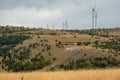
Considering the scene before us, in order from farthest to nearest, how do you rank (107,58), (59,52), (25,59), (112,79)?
(59,52) < (25,59) < (107,58) < (112,79)

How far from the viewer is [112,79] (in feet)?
59.8

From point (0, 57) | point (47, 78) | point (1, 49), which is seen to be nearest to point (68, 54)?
point (0, 57)

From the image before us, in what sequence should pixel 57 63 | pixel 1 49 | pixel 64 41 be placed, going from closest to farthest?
pixel 57 63 → pixel 1 49 → pixel 64 41

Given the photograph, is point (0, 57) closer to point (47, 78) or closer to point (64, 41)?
point (64, 41)

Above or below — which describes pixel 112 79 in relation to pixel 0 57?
above

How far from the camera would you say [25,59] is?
401ft

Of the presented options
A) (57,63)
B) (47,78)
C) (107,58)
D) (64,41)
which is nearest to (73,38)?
(64,41)

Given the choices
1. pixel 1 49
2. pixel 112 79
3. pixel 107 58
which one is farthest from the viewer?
pixel 1 49

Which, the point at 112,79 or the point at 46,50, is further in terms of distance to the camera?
the point at 46,50

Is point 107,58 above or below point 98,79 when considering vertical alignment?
below

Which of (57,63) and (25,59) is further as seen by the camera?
(25,59)

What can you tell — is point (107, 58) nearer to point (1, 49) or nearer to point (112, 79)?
point (1, 49)

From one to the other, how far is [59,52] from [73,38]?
45.3m

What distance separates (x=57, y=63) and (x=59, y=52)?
1685 centimetres
